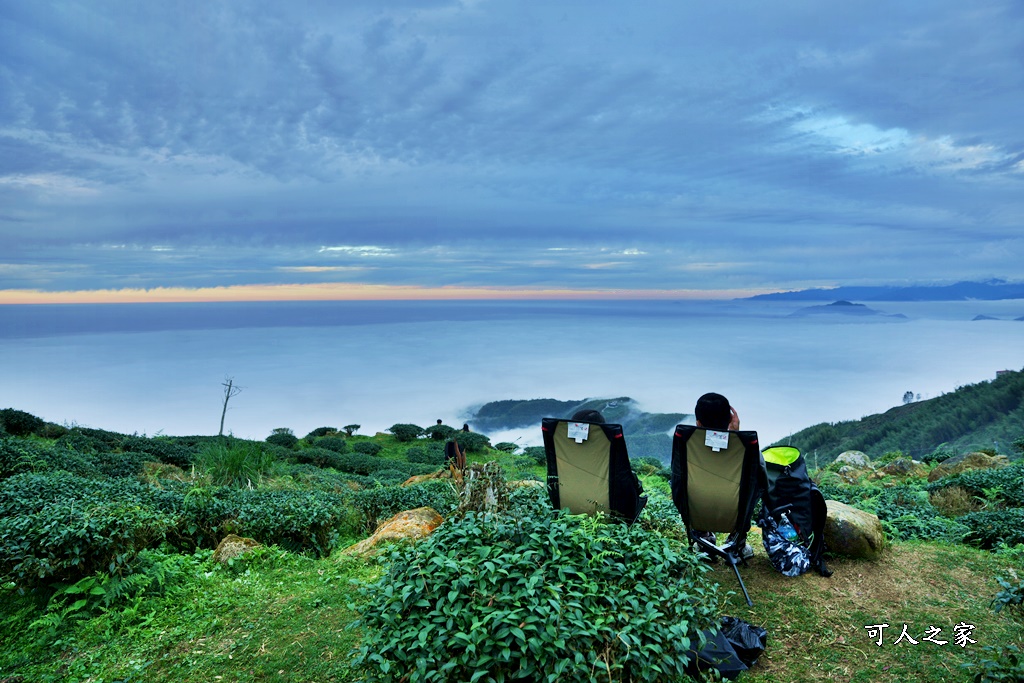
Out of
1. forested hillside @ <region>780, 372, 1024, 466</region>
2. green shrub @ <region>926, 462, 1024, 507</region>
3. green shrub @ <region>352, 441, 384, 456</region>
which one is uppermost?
green shrub @ <region>926, 462, 1024, 507</region>

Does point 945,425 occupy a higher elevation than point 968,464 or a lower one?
lower

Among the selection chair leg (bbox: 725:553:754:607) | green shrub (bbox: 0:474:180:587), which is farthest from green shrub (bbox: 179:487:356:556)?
chair leg (bbox: 725:553:754:607)

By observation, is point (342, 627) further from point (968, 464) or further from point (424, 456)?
point (424, 456)

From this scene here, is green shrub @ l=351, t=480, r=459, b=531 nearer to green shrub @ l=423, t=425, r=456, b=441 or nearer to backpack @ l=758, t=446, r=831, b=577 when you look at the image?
backpack @ l=758, t=446, r=831, b=577

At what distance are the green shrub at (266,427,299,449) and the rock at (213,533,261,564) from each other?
2043cm

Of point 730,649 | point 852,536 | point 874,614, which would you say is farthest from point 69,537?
point 852,536

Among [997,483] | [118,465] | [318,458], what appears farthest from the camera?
[318,458]

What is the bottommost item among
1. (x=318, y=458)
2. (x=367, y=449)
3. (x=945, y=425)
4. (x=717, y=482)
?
(x=945, y=425)

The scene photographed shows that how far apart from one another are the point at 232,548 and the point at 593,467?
410 centimetres

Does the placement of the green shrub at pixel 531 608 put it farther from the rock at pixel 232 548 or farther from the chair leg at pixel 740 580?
the rock at pixel 232 548

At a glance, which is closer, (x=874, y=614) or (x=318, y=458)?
(x=874, y=614)

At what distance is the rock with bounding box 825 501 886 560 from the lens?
5.75 m

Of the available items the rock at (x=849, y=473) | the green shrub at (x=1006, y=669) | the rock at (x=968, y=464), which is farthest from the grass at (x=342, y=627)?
the rock at (x=849, y=473)

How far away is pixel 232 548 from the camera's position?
264 inches
